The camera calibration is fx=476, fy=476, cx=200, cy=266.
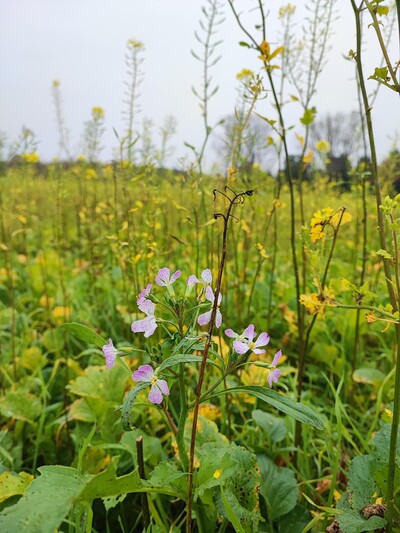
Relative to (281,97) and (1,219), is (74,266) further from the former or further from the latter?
(281,97)

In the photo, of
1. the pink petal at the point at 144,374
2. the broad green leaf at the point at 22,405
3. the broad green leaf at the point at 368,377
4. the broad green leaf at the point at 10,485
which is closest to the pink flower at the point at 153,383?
the pink petal at the point at 144,374

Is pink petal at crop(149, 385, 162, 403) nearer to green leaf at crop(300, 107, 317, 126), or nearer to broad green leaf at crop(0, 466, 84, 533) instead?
broad green leaf at crop(0, 466, 84, 533)

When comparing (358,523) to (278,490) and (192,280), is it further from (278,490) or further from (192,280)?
(192,280)

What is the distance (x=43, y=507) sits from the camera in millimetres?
580

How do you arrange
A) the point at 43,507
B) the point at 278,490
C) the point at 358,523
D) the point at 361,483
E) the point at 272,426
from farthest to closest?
1. the point at 272,426
2. the point at 278,490
3. the point at 361,483
4. the point at 358,523
5. the point at 43,507

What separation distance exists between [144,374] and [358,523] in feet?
1.48

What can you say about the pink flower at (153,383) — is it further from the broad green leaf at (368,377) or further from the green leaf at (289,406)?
the broad green leaf at (368,377)

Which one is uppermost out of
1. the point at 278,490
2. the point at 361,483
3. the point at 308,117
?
the point at 308,117

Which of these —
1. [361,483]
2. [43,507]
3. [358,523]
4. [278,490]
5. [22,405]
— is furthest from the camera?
[22,405]

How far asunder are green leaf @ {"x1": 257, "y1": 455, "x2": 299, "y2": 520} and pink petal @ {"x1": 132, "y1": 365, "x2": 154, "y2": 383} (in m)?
0.54

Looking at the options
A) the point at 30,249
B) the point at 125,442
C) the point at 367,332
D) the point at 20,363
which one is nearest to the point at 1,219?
the point at 20,363

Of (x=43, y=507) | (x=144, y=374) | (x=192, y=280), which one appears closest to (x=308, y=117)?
(x=192, y=280)

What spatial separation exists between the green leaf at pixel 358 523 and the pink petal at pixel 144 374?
16.6 inches

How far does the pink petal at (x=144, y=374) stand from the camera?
0.68m
